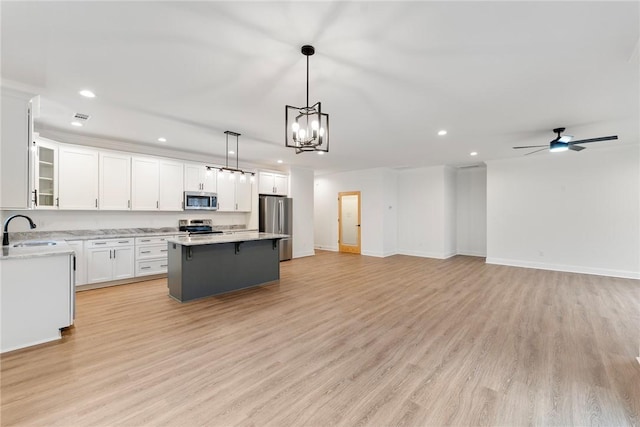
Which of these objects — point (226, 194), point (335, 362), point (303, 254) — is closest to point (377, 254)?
point (303, 254)

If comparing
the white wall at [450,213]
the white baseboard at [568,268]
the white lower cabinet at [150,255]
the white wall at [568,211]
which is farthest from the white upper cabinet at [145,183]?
the white baseboard at [568,268]

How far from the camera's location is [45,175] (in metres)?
4.54

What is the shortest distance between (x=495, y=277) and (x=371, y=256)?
350 cm

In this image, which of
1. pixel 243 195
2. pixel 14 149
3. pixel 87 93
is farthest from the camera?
pixel 243 195

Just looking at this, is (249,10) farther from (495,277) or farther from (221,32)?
(495,277)

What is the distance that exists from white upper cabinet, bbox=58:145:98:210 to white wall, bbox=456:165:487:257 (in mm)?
9373

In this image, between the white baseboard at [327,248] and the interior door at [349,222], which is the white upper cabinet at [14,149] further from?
the white baseboard at [327,248]

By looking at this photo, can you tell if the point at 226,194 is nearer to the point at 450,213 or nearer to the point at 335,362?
the point at 335,362

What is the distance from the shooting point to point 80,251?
4.66m

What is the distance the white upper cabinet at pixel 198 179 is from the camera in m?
6.17

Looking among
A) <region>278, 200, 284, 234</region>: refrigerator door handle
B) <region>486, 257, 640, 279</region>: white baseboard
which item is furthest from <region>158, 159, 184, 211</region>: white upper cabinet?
<region>486, 257, 640, 279</region>: white baseboard

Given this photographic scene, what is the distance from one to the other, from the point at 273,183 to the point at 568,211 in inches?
285

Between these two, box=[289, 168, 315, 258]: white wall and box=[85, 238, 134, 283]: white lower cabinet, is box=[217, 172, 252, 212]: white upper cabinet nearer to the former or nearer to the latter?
box=[289, 168, 315, 258]: white wall

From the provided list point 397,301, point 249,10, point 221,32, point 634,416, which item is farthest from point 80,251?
point 634,416
